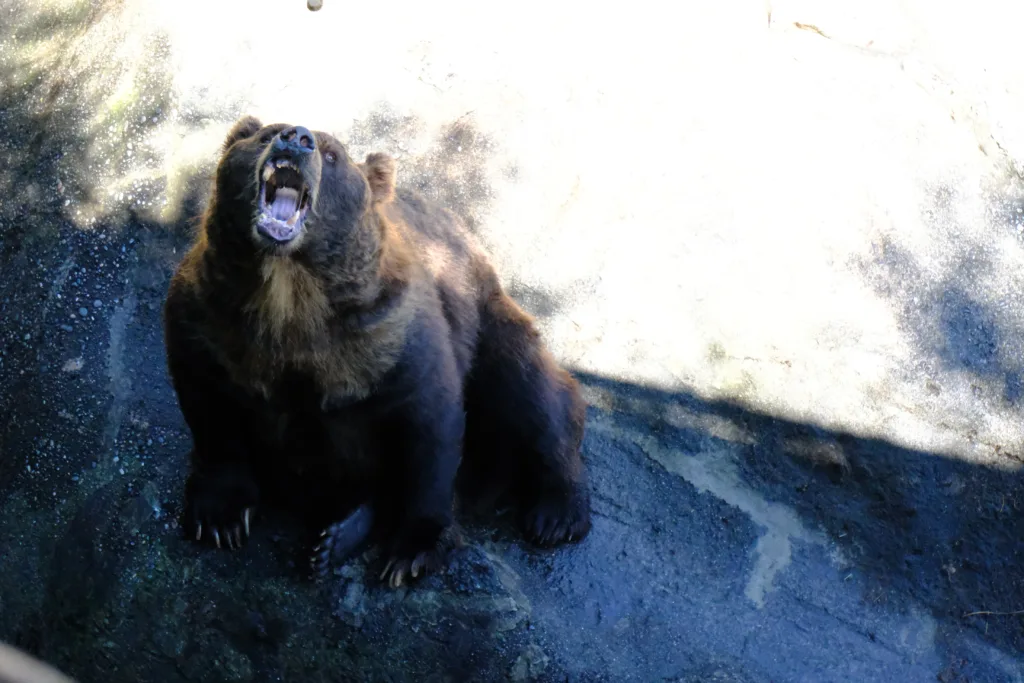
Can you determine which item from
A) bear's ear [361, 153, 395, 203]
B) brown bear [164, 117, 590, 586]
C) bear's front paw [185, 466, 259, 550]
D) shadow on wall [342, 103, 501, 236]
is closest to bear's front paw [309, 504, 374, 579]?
brown bear [164, 117, 590, 586]

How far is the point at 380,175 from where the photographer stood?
4945 mm

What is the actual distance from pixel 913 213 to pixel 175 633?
5379 millimetres

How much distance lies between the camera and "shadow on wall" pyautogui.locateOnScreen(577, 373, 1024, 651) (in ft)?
21.2

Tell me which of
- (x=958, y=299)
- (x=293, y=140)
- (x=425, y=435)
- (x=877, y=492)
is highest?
(x=293, y=140)

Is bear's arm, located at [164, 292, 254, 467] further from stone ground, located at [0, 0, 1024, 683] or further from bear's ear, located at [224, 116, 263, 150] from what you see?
bear's ear, located at [224, 116, 263, 150]

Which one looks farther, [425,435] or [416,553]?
[416,553]

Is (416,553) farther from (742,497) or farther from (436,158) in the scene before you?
(436,158)

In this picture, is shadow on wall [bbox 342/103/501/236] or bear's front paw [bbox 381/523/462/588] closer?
bear's front paw [bbox 381/523/462/588]

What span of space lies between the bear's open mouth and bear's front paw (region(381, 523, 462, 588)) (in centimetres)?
158

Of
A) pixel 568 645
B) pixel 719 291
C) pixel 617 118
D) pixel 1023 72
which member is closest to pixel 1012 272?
pixel 1023 72

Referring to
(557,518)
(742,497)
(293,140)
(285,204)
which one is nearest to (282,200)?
(285,204)

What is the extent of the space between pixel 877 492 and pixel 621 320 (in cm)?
191

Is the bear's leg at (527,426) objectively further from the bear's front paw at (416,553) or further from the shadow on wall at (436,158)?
the shadow on wall at (436,158)

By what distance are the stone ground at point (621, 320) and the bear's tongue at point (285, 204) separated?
1.63m
